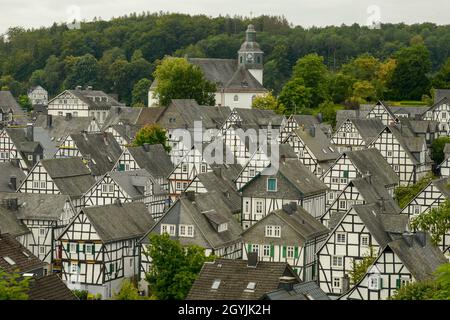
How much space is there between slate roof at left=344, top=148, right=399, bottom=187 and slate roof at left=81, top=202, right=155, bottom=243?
16364 mm

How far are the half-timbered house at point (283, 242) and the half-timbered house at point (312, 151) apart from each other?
21.5m

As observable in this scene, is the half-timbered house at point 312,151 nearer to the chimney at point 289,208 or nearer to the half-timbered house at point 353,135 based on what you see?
the half-timbered house at point 353,135

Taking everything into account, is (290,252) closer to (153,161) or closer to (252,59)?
(153,161)

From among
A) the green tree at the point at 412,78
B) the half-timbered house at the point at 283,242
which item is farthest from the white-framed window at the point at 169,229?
the green tree at the point at 412,78

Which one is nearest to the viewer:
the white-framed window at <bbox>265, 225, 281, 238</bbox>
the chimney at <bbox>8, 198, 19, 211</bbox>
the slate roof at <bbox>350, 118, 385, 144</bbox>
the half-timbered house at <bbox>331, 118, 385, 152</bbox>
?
the white-framed window at <bbox>265, 225, 281, 238</bbox>

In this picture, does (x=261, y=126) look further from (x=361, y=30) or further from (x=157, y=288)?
(x=361, y=30)

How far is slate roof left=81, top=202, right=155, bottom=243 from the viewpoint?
49094 mm

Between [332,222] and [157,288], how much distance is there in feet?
42.7

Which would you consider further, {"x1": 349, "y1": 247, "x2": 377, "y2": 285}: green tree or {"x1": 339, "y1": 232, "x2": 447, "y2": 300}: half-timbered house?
{"x1": 349, "y1": 247, "x2": 377, "y2": 285}: green tree

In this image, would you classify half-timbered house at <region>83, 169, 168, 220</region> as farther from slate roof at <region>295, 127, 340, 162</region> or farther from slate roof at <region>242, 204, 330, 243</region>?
slate roof at <region>295, 127, 340, 162</region>

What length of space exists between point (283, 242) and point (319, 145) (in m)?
25.6

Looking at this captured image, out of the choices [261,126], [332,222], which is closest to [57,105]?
[261,126]

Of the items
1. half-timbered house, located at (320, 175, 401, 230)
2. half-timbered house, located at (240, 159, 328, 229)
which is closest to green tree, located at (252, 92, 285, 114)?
half-timbered house, located at (240, 159, 328, 229)

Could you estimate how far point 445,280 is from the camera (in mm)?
23656
